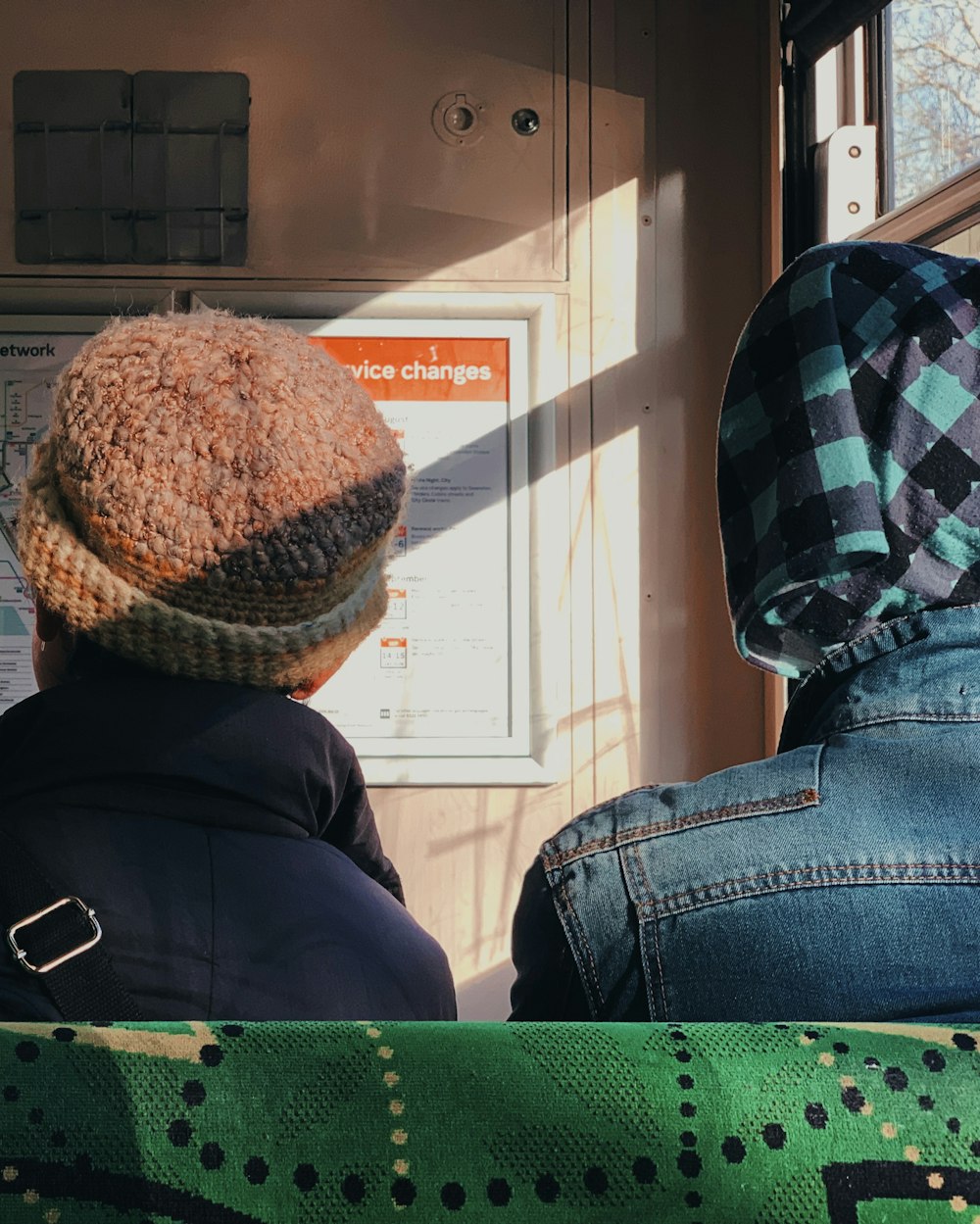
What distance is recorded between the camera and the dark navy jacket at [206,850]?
0.90 meters

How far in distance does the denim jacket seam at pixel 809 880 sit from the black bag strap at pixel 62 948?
363 mm

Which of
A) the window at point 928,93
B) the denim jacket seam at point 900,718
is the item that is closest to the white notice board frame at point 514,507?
the window at point 928,93

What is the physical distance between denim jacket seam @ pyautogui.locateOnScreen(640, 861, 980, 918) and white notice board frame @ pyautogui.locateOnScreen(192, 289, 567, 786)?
1.68m

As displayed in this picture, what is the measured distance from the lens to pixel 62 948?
2.76 ft

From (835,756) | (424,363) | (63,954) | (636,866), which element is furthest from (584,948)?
(424,363)

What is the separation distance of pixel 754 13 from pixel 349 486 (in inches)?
78.9

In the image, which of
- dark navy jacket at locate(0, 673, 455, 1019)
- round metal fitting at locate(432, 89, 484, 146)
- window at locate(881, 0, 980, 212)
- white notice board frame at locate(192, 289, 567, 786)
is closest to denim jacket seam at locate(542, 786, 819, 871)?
dark navy jacket at locate(0, 673, 455, 1019)

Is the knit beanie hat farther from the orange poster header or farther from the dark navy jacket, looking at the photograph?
the orange poster header

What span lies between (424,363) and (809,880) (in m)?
1.89

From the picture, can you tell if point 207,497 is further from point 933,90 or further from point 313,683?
point 933,90

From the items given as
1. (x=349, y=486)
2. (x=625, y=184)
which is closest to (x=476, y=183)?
(x=625, y=184)

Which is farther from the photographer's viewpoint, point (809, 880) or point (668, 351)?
point (668, 351)

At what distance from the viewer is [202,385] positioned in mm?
979

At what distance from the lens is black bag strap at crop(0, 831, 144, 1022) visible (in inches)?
32.8
